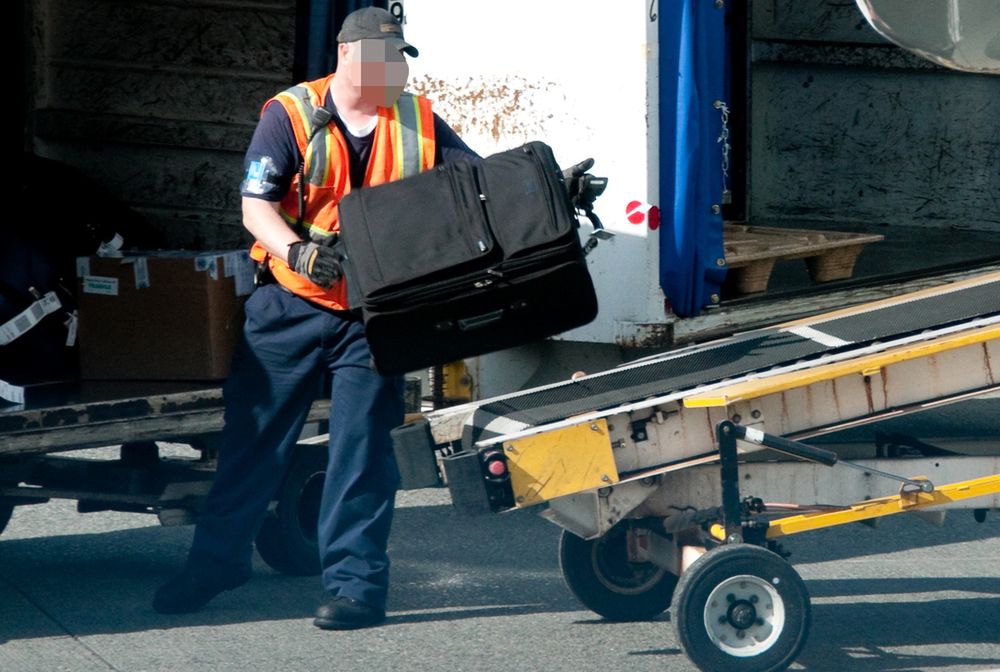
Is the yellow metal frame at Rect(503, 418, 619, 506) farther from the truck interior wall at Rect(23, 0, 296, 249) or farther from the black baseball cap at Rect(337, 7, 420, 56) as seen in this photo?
the truck interior wall at Rect(23, 0, 296, 249)

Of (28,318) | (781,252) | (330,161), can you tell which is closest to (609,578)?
(330,161)

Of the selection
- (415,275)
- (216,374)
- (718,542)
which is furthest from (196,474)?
(718,542)

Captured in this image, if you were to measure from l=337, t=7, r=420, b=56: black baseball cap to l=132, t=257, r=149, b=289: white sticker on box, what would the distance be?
1138 mm

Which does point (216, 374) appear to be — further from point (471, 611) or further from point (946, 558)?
point (946, 558)

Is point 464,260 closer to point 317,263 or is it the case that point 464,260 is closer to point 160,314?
point 317,263

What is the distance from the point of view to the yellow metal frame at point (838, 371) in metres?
4.36

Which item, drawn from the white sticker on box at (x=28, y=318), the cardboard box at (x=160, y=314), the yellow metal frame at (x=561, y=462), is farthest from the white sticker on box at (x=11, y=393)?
the yellow metal frame at (x=561, y=462)

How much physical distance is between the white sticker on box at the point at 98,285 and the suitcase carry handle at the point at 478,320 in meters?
1.51

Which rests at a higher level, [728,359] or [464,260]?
[464,260]

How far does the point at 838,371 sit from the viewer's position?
439 centimetres

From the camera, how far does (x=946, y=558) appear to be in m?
5.88

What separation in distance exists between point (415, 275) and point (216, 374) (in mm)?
1228

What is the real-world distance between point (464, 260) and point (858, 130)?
7.18 meters

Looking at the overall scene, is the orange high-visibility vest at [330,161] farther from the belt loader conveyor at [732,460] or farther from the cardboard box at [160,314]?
the belt loader conveyor at [732,460]
